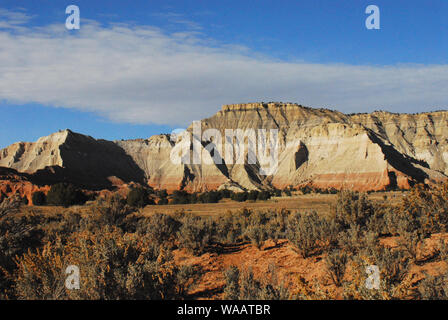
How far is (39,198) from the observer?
151ft

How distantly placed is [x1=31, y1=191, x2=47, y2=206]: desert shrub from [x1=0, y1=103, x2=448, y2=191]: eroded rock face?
15252 mm

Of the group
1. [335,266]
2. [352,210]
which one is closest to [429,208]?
[352,210]

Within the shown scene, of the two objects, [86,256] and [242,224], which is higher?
[86,256]

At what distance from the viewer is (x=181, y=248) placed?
39.8ft

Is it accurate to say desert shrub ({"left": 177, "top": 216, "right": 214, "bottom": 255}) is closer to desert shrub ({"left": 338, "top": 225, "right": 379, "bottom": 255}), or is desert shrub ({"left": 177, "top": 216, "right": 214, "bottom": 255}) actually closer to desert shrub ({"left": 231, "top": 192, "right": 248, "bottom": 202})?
desert shrub ({"left": 338, "top": 225, "right": 379, "bottom": 255})

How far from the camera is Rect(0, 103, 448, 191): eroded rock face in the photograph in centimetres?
7669

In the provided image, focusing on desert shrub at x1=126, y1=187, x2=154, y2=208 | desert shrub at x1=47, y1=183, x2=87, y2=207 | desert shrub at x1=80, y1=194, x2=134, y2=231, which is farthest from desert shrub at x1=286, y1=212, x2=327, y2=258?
desert shrub at x1=47, y1=183, x2=87, y2=207

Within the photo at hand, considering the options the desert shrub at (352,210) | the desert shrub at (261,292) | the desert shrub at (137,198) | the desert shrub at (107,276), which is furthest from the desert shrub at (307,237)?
the desert shrub at (137,198)

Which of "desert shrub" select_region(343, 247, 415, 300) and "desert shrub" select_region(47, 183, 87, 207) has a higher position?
"desert shrub" select_region(343, 247, 415, 300)

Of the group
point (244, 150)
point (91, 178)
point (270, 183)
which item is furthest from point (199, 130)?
point (91, 178)

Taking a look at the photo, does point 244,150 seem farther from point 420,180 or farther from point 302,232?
point 302,232

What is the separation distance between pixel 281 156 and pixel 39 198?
67278 mm
